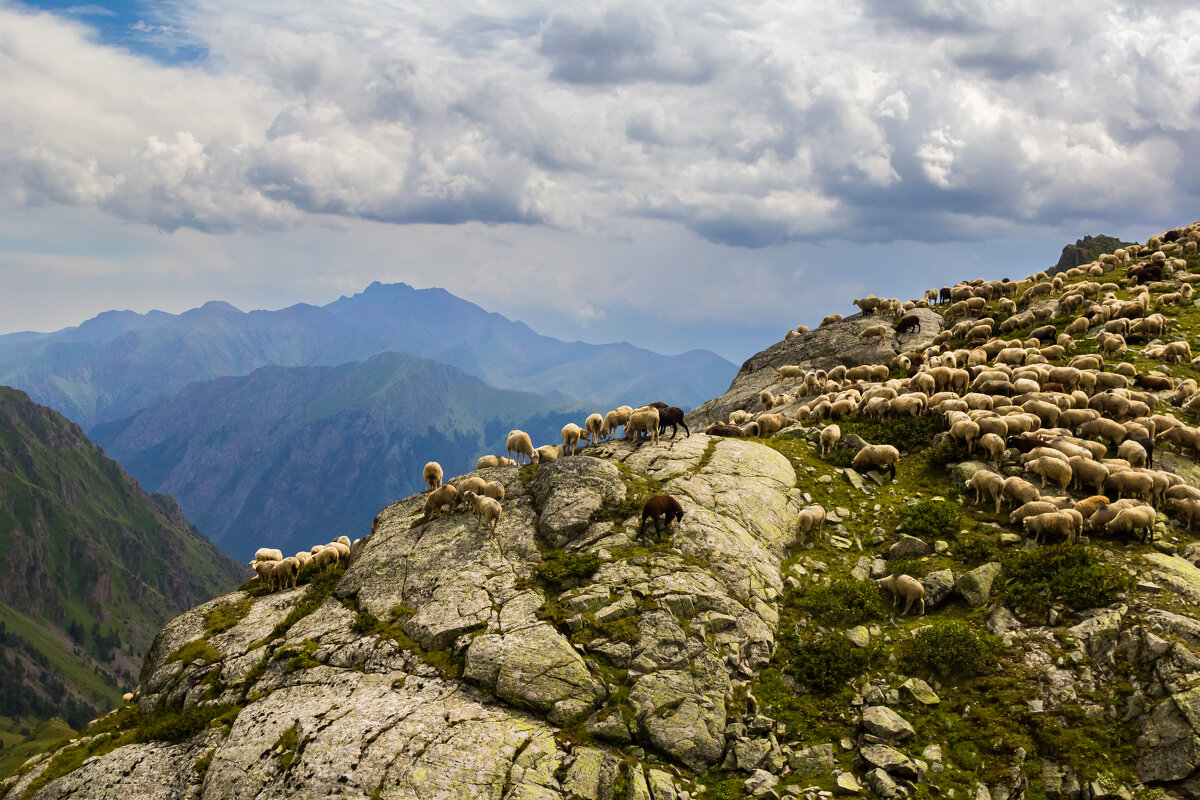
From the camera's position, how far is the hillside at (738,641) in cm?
1614

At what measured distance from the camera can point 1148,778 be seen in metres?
14.7

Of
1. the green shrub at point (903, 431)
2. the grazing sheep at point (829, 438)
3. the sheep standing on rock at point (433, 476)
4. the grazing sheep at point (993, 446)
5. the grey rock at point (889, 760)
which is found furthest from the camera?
the sheep standing on rock at point (433, 476)

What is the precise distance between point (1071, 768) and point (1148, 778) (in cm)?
139

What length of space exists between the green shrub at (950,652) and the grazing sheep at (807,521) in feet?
18.9

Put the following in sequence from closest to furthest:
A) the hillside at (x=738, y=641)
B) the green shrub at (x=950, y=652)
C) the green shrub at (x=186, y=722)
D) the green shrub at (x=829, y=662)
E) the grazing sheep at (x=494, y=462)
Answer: the hillside at (x=738, y=641), the green shrub at (x=950, y=652), the green shrub at (x=829, y=662), the green shrub at (x=186, y=722), the grazing sheep at (x=494, y=462)

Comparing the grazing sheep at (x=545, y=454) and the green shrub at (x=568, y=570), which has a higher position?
the grazing sheep at (x=545, y=454)

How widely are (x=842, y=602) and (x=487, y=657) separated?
424 inches

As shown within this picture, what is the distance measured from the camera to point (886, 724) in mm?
16953

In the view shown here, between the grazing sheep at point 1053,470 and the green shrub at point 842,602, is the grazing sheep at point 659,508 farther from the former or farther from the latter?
the grazing sheep at point 1053,470

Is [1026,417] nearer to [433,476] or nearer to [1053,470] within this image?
[1053,470]

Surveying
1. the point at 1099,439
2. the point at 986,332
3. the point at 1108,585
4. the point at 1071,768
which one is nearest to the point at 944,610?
the point at 1108,585

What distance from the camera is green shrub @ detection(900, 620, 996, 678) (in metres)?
17.9

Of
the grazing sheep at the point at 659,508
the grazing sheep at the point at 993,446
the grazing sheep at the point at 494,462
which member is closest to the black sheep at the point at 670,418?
the grazing sheep at the point at 494,462

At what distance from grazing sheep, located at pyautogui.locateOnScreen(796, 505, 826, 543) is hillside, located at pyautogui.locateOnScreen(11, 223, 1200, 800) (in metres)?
0.07
